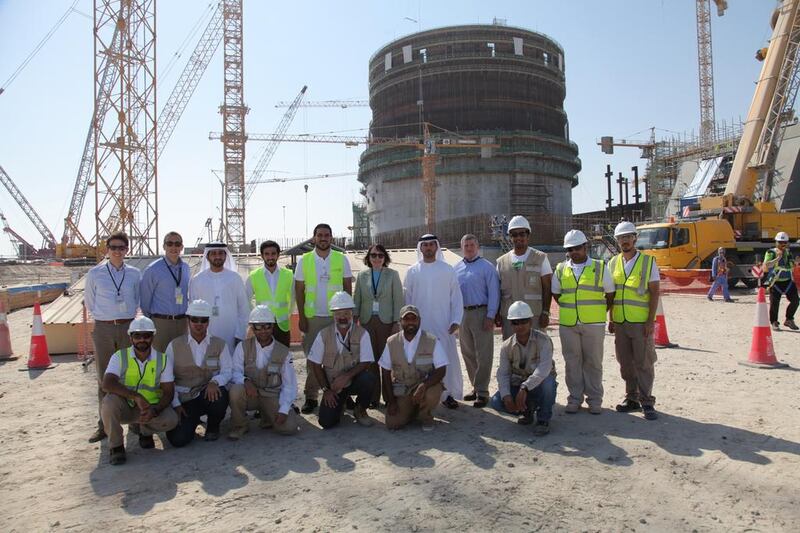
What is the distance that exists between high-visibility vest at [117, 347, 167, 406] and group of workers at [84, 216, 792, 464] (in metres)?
0.01

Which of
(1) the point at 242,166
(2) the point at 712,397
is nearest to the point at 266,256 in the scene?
(2) the point at 712,397

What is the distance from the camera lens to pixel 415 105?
167 ft

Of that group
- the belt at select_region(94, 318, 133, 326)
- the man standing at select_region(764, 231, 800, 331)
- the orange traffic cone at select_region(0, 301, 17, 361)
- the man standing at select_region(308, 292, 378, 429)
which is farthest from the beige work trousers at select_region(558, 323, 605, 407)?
the orange traffic cone at select_region(0, 301, 17, 361)

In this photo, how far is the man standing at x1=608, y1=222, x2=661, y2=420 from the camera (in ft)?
18.7

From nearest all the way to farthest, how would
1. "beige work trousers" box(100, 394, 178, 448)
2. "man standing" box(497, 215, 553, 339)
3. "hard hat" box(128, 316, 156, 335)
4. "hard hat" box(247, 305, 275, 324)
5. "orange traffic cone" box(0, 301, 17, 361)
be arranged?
"beige work trousers" box(100, 394, 178, 448) < "hard hat" box(128, 316, 156, 335) < "hard hat" box(247, 305, 275, 324) < "man standing" box(497, 215, 553, 339) < "orange traffic cone" box(0, 301, 17, 361)

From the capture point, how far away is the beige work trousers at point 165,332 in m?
5.70

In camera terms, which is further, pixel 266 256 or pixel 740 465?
pixel 266 256

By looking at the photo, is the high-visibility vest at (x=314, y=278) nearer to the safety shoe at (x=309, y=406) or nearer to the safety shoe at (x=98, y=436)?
the safety shoe at (x=309, y=406)

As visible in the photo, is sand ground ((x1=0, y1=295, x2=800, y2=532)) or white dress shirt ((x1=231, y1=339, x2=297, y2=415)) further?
white dress shirt ((x1=231, y1=339, x2=297, y2=415))

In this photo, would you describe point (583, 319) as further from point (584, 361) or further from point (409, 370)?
point (409, 370)

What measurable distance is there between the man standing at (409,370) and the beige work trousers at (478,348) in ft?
2.91

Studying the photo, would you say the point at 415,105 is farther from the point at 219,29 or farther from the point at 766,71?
the point at 766,71

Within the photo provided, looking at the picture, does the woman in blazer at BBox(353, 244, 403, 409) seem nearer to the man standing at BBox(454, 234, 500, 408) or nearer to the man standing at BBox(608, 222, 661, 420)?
the man standing at BBox(454, 234, 500, 408)

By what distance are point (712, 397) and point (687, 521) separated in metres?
3.31
